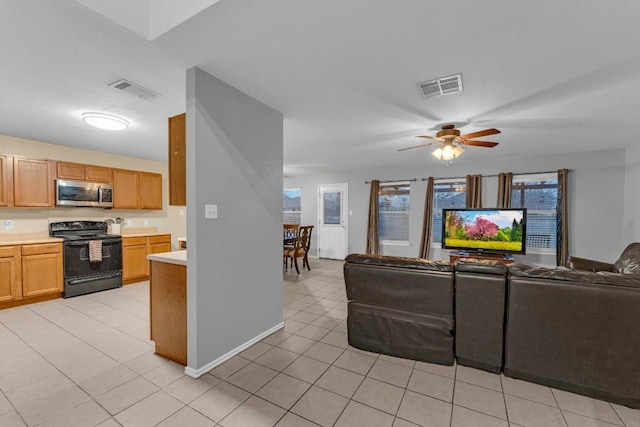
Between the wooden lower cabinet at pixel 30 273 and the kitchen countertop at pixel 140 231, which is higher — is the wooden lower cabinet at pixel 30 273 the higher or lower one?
the lower one

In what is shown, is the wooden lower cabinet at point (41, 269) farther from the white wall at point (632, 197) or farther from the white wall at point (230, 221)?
the white wall at point (632, 197)

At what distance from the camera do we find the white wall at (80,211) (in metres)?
4.03

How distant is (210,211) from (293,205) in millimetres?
6186

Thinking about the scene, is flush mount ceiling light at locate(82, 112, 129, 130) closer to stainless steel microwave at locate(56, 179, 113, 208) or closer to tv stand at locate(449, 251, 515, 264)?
stainless steel microwave at locate(56, 179, 113, 208)

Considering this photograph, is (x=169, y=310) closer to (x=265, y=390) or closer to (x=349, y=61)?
(x=265, y=390)

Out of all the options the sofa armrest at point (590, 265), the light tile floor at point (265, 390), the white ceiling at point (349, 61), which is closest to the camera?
the white ceiling at point (349, 61)

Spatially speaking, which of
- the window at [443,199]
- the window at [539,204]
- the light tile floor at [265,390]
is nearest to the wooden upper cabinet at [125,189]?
the light tile floor at [265,390]

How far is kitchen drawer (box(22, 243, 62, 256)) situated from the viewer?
12.3 ft

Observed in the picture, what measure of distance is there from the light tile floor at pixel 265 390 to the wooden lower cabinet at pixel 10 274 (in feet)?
3.47

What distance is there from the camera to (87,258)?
13.9 ft

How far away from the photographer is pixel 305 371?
2.20m

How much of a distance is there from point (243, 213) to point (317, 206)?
17.3ft

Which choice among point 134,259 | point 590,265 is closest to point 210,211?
point 134,259

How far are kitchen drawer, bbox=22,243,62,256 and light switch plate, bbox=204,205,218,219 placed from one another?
353cm
